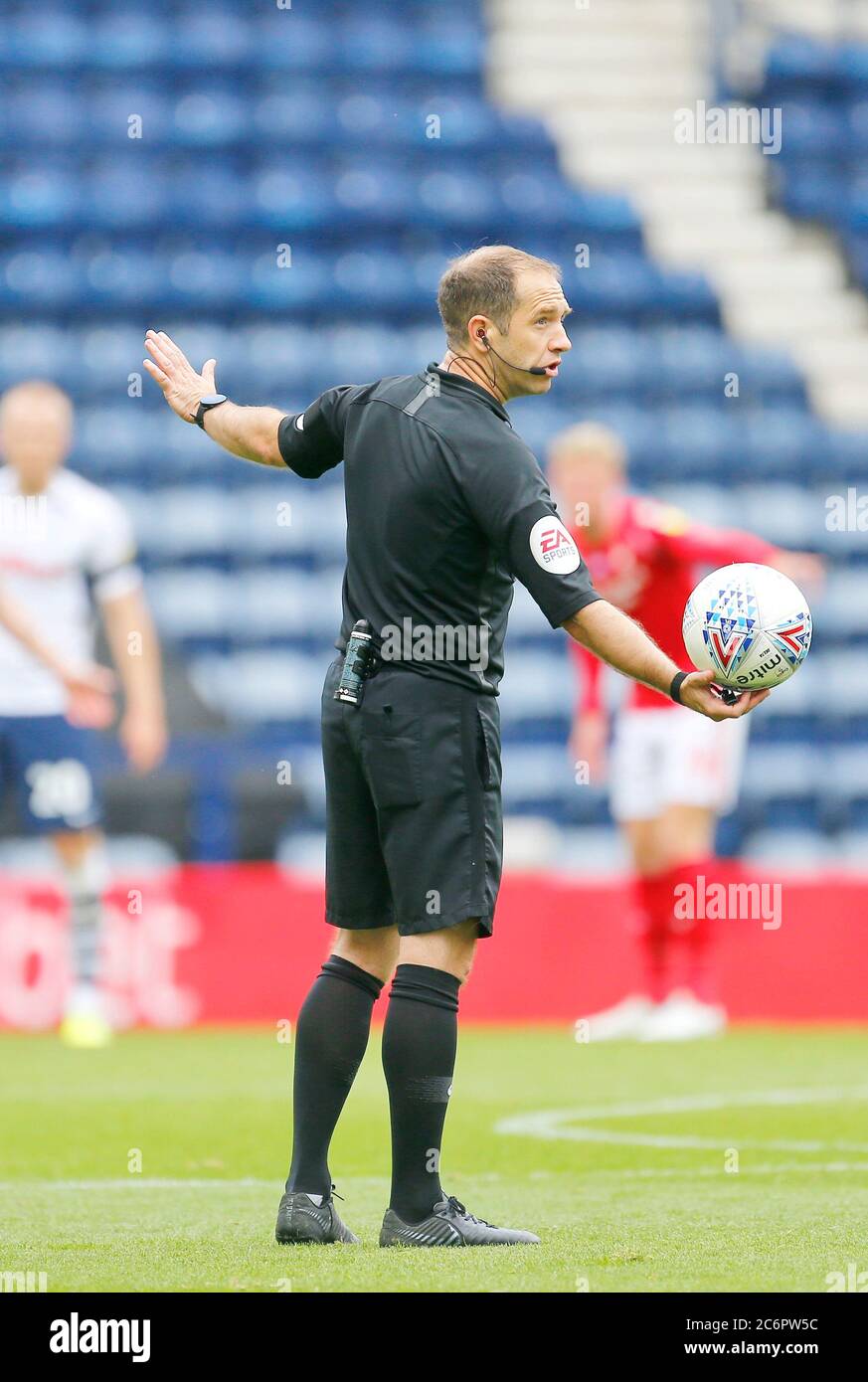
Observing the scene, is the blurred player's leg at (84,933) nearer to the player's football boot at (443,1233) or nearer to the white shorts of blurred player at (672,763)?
the white shorts of blurred player at (672,763)

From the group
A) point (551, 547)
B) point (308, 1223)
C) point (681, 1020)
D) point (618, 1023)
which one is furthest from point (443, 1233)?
point (618, 1023)

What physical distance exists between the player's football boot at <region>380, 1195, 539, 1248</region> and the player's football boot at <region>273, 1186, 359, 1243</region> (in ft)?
0.30

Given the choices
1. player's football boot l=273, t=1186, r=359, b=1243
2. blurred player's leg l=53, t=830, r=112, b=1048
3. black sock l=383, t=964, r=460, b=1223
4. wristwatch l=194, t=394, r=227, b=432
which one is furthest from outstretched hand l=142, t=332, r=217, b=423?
blurred player's leg l=53, t=830, r=112, b=1048

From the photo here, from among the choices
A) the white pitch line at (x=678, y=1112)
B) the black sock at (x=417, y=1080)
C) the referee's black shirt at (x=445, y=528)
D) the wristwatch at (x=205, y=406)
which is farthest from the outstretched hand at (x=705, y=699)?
the white pitch line at (x=678, y=1112)

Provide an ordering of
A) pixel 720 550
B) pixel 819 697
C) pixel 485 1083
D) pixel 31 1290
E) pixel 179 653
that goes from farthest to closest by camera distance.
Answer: pixel 819 697 < pixel 179 653 < pixel 720 550 < pixel 485 1083 < pixel 31 1290

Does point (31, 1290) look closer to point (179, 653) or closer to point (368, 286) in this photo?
point (179, 653)

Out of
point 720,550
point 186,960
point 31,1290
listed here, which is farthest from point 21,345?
point 31,1290

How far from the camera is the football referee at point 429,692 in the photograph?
394 centimetres

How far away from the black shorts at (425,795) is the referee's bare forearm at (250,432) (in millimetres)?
637

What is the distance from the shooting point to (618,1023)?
891 centimetres

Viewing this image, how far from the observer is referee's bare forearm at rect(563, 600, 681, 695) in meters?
3.91

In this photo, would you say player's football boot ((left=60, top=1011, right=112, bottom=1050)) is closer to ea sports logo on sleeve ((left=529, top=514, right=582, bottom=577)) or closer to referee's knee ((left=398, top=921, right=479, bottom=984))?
referee's knee ((left=398, top=921, right=479, bottom=984))
